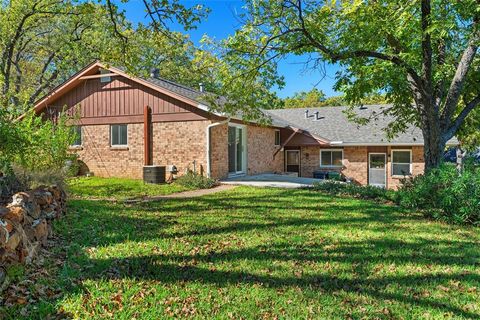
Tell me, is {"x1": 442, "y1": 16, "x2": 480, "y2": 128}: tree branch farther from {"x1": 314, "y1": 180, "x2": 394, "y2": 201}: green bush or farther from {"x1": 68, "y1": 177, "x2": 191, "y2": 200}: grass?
{"x1": 68, "y1": 177, "x2": 191, "y2": 200}: grass

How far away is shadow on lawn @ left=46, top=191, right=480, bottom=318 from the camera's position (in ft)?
13.3

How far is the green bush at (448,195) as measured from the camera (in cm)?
725

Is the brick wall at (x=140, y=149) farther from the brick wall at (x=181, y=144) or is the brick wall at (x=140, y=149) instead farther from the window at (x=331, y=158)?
the window at (x=331, y=158)

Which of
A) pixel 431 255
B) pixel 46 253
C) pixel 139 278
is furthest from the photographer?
pixel 431 255

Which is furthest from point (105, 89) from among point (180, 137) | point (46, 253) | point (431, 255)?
point (431, 255)

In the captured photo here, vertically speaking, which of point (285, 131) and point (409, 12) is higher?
point (409, 12)

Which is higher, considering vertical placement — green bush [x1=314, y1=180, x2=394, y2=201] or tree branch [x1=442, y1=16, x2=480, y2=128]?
tree branch [x1=442, y1=16, x2=480, y2=128]

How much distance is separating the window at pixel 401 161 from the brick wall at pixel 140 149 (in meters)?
11.2

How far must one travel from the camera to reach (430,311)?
3.44 meters

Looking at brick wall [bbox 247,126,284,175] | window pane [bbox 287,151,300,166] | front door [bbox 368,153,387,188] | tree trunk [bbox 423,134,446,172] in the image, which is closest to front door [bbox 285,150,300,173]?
window pane [bbox 287,151,300,166]

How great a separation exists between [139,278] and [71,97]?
1496 cm

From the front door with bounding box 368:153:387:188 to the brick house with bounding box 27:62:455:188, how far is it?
2.0 inches

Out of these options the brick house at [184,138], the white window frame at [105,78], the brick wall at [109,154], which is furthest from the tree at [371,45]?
the white window frame at [105,78]

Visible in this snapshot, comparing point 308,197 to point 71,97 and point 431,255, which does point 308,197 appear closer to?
point 431,255
